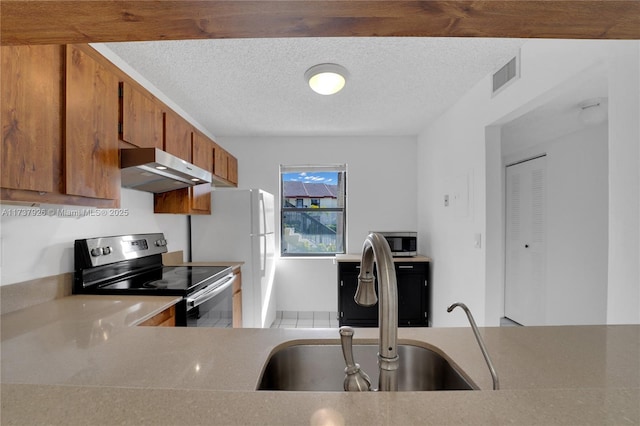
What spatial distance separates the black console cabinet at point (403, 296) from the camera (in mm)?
3559

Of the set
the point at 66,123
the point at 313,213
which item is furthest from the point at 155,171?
the point at 313,213

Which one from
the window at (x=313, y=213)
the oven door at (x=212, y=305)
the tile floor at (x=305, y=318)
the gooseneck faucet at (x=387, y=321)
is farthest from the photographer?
the window at (x=313, y=213)

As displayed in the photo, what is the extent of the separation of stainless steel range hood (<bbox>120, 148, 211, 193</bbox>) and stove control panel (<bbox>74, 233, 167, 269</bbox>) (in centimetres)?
39

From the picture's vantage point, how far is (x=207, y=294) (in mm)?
2070

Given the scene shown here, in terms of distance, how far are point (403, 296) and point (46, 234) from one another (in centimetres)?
319

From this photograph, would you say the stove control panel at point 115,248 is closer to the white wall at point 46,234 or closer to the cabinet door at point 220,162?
the white wall at point 46,234

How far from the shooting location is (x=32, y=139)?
3.96 feet

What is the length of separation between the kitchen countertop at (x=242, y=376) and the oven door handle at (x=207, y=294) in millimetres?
374

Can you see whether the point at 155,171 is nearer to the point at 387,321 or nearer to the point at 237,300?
the point at 237,300

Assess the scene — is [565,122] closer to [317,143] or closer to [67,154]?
[317,143]

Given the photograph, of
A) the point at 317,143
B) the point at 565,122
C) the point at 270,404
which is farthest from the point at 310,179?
the point at 270,404

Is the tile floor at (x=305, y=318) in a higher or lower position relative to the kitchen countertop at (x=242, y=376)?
lower

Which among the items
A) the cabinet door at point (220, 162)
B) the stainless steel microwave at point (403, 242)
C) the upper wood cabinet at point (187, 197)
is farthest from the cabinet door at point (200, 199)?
the stainless steel microwave at point (403, 242)

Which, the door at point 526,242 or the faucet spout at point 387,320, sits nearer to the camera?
the faucet spout at point 387,320
